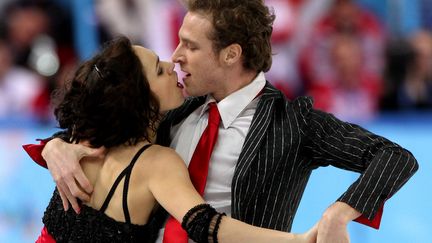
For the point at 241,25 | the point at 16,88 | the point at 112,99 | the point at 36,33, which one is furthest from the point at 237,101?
the point at 36,33

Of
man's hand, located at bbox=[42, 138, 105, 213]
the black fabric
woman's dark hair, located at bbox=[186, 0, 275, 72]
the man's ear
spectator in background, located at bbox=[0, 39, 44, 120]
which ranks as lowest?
spectator in background, located at bbox=[0, 39, 44, 120]

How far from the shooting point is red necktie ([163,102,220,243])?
2713mm

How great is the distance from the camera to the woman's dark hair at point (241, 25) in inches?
117

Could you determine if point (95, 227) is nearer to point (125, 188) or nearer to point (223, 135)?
point (125, 188)

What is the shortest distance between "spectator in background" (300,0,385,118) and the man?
15.4 feet

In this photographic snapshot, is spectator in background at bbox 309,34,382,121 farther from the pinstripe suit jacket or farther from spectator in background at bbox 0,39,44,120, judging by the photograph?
the pinstripe suit jacket

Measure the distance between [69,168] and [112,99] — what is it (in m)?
0.27

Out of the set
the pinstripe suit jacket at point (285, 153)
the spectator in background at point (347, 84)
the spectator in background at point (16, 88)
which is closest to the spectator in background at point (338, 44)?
the spectator in background at point (347, 84)

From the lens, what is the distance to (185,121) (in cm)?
305

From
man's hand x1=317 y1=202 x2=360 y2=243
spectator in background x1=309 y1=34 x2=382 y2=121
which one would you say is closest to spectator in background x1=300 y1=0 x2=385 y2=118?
spectator in background x1=309 y1=34 x2=382 y2=121

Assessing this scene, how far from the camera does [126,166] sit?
2695 mm

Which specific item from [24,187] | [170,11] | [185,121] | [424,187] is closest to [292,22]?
[170,11]

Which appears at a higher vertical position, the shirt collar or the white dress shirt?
the shirt collar

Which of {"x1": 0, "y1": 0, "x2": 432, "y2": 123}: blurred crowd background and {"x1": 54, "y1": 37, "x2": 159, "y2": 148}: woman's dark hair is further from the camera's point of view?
{"x1": 0, "y1": 0, "x2": 432, "y2": 123}: blurred crowd background
